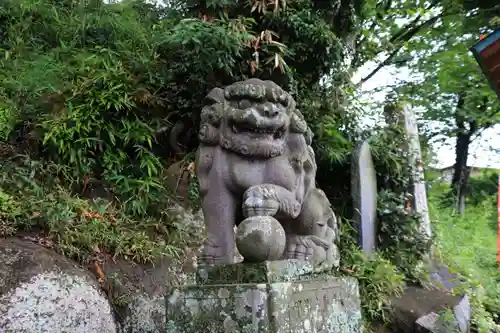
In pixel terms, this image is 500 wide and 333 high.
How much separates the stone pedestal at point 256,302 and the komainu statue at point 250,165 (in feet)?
0.82

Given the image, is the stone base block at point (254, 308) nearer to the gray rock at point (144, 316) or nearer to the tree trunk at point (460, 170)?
the gray rock at point (144, 316)

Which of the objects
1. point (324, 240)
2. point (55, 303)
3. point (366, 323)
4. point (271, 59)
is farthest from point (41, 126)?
point (366, 323)

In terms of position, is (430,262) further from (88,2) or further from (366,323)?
(88,2)

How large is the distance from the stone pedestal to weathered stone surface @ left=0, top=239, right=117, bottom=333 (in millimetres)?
1042

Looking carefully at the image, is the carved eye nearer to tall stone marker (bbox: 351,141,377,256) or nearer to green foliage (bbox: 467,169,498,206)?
tall stone marker (bbox: 351,141,377,256)

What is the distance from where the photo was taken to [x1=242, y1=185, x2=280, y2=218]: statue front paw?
2433 millimetres

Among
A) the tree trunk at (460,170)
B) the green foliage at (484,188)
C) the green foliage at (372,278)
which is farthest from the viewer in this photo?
the green foliage at (484,188)

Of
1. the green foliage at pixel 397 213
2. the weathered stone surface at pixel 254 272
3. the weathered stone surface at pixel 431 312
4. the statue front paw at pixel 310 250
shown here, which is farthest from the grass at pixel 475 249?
the weathered stone surface at pixel 254 272

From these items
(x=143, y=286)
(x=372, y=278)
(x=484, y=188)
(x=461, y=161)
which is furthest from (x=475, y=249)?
(x=143, y=286)

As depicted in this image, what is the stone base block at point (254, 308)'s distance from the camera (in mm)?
2041

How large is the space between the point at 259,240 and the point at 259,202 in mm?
298

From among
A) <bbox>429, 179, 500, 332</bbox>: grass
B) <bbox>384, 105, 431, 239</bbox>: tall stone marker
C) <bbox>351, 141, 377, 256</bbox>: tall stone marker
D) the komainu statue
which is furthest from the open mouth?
<bbox>384, 105, 431, 239</bbox>: tall stone marker

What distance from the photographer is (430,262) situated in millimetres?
5766

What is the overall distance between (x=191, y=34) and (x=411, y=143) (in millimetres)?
3227
